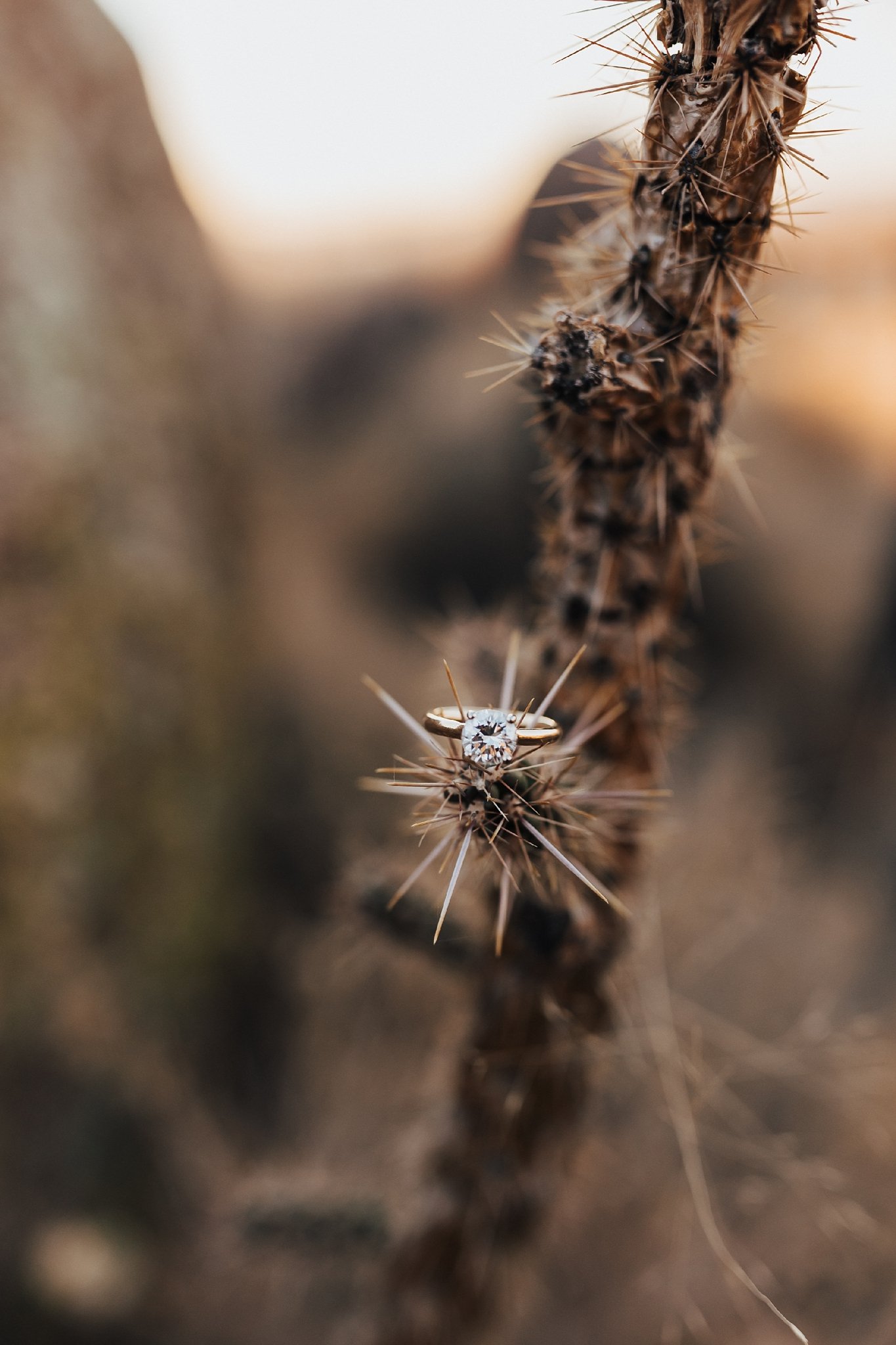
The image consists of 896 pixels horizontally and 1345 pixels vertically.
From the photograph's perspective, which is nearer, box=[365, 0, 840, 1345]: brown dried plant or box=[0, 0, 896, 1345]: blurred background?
box=[365, 0, 840, 1345]: brown dried plant

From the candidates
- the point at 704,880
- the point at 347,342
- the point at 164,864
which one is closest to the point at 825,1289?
the point at 704,880

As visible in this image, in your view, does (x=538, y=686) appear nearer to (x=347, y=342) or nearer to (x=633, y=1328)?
(x=633, y=1328)

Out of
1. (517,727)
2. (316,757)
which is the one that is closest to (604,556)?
(517,727)

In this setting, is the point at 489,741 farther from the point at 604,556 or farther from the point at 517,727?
the point at 604,556

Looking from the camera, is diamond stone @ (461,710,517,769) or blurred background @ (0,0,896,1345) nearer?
diamond stone @ (461,710,517,769)
